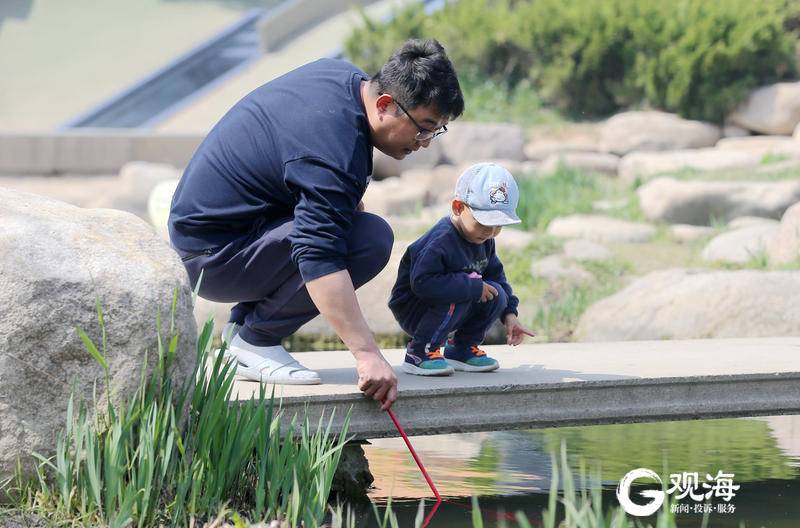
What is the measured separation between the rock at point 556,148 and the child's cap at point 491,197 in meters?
9.42

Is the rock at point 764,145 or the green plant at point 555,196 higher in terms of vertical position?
the rock at point 764,145

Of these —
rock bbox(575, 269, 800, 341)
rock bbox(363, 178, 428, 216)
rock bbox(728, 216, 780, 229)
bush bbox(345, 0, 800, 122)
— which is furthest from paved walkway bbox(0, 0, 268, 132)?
rock bbox(575, 269, 800, 341)

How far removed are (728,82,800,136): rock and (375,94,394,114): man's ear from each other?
10784mm

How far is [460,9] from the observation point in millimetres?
16938

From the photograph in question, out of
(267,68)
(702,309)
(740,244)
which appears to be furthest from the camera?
(267,68)

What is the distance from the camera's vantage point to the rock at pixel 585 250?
27.1ft

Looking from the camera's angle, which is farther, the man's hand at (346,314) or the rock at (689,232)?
the rock at (689,232)

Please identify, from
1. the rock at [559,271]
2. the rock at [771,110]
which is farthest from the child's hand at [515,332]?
the rock at [771,110]

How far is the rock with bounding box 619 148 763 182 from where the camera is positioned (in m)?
11.7

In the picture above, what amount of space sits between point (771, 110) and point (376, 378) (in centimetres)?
1110

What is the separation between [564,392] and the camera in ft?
12.8

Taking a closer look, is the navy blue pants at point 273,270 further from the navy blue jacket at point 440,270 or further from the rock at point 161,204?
the rock at point 161,204

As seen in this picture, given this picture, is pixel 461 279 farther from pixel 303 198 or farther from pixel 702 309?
pixel 702 309

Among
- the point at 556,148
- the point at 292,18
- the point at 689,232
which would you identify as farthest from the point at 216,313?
the point at 292,18
